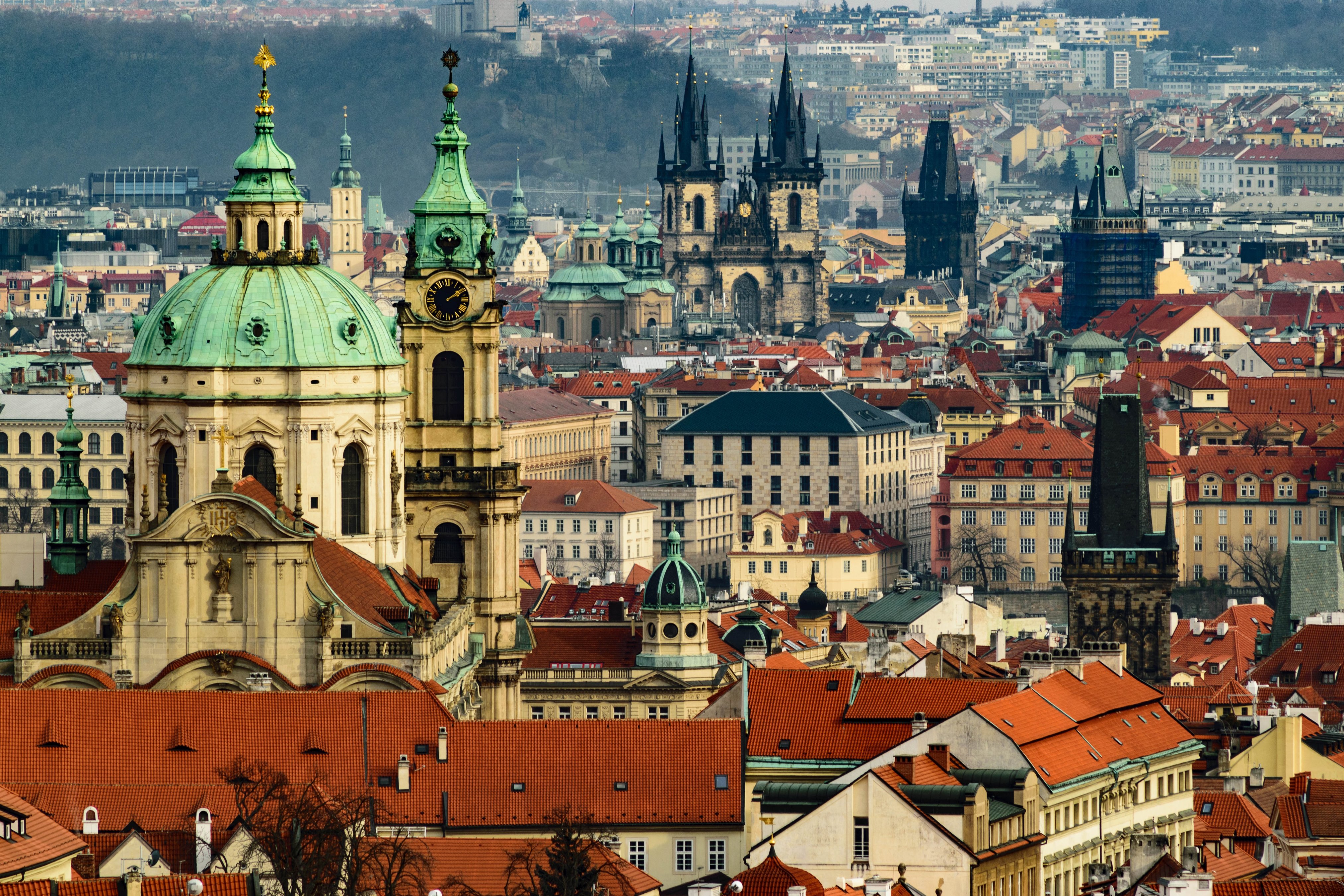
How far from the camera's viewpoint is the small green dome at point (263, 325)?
81812 mm

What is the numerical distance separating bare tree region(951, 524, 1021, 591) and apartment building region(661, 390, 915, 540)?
375 inches

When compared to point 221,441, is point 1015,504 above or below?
below

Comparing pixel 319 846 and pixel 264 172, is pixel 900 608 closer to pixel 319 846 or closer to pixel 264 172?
pixel 264 172

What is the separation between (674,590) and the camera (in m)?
97.7

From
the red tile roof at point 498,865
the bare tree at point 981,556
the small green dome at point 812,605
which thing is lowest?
the bare tree at point 981,556

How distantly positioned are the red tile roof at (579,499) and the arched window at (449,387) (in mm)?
61007

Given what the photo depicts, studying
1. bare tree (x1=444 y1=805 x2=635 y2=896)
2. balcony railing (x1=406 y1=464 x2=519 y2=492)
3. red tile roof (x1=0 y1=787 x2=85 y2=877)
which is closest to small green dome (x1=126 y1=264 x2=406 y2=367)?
balcony railing (x1=406 y1=464 x2=519 y2=492)

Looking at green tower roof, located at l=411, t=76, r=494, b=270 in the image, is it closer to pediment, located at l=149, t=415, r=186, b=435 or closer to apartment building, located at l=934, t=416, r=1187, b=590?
pediment, located at l=149, t=415, r=186, b=435

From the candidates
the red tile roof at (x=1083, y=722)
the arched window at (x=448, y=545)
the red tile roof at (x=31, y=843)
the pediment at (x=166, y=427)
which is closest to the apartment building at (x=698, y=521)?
the arched window at (x=448, y=545)

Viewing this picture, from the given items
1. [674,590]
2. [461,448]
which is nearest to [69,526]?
[461,448]

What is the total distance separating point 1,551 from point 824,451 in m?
81.5

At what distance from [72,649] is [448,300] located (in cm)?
1383

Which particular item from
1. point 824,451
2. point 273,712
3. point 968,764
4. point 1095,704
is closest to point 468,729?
point 273,712

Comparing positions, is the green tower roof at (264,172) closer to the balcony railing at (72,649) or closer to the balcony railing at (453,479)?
the balcony railing at (453,479)
